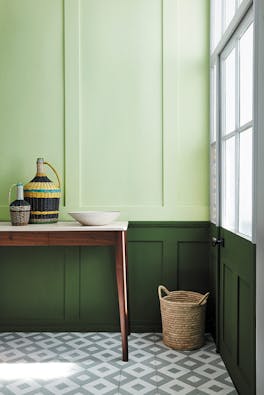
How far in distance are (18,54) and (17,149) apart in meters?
0.75

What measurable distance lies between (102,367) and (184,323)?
67 cm

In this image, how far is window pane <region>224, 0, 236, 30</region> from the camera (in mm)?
2769

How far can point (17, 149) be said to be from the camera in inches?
144

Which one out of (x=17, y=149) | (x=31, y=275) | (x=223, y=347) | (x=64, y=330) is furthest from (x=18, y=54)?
(x=223, y=347)

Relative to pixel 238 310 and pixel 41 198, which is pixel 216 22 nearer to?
pixel 41 198

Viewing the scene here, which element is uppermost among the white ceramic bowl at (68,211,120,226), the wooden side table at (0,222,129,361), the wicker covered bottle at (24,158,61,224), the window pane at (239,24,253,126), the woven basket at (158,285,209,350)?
the window pane at (239,24,253,126)

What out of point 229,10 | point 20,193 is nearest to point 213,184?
point 229,10

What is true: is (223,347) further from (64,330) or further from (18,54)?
(18,54)

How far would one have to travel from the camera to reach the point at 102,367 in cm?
296

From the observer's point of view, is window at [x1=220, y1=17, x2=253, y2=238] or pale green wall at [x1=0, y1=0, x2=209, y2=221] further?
pale green wall at [x1=0, y1=0, x2=209, y2=221]

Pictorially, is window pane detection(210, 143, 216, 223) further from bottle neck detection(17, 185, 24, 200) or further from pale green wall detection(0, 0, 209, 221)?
bottle neck detection(17, 185, 24, 200)

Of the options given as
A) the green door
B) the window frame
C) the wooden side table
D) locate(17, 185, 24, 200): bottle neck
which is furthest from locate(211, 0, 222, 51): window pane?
locate(17, 185, 24, 200): bottle neck

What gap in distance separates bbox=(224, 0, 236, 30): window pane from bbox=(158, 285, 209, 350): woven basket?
1.86 metres

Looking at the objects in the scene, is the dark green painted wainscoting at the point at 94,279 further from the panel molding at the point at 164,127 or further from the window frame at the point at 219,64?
the window frame at the point at 219,64
